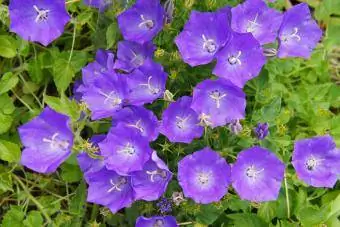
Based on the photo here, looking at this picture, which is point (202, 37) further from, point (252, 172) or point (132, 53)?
point (252, 172)

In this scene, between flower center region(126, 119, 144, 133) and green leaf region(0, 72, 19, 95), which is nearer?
flower center region(126, 119, 144, 133)

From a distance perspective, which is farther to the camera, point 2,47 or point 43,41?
point 2,47

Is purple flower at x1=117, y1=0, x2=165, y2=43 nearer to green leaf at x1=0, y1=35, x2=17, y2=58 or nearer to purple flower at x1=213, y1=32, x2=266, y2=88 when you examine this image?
purple flower at x1=213, y1=32, x2=266, y2=88

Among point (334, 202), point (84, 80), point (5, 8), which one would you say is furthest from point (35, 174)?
point (334, 202)

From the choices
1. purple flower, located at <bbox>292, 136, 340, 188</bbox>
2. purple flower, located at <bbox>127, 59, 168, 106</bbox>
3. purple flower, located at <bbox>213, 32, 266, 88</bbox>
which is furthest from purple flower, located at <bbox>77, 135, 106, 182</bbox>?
purple flower, located at <bbox>292, 136, 340, 188</bbox>

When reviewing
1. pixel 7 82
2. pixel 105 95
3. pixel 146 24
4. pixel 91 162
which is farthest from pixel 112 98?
pixel 7 82

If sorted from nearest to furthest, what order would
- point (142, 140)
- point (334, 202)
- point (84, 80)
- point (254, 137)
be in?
point (142, 140) < point (254, 137) < point (84, 80) < point (334, 202)

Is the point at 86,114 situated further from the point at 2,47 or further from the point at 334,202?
the point at 334,202

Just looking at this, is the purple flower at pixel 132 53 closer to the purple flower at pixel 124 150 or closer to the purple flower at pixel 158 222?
the purple flower at pixel 124 150
